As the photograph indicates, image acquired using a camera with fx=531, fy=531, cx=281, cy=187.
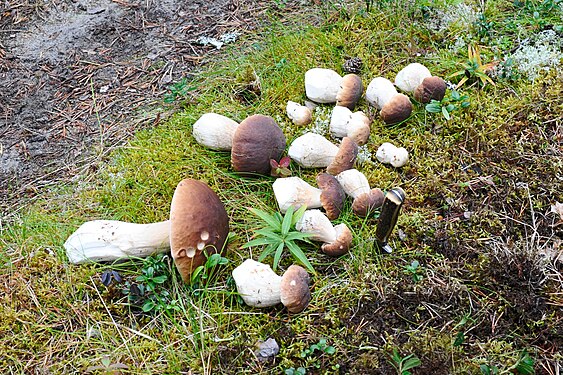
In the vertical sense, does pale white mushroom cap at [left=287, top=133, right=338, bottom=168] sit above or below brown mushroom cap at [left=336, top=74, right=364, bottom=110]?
below

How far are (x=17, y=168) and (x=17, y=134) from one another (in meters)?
0.32

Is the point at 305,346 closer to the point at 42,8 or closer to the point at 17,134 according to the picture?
the point at 17,134

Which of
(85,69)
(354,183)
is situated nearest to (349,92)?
(354,183)

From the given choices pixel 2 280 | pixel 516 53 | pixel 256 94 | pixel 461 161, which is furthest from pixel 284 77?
pixel 2 280

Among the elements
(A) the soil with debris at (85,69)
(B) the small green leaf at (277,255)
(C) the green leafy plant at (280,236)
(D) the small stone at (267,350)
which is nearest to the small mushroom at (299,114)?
(C) the green leafy plant at (280,236)

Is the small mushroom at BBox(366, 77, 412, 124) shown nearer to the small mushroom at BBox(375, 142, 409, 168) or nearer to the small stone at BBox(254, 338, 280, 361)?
the small mushroom at BBox(375, 142, 409, 168)

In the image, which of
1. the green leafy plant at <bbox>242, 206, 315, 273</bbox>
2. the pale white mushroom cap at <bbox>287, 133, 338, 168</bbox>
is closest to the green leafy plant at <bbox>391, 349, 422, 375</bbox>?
the green leafy plant at <bbox>242, 206, 315, 273</bbox>

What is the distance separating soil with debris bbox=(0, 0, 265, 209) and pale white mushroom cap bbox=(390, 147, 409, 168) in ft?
5.45

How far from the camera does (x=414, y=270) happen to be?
2.74 meters

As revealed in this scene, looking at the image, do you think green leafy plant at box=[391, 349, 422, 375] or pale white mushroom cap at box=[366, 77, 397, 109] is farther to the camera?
pale white mushroom cap at box=[366, 77, 397, 109]

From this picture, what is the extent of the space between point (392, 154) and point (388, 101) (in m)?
0.42

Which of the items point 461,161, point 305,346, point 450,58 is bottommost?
point 305,346

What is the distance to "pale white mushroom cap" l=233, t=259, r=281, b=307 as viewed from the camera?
2.62 meters

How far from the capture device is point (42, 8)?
15.1 feet
